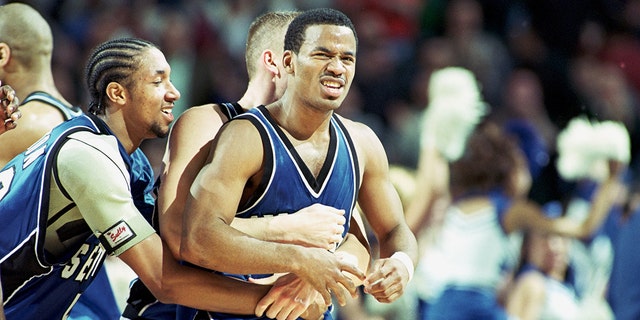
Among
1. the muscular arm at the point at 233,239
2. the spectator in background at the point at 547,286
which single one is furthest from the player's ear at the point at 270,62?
the spectator in background at the point at 547,286

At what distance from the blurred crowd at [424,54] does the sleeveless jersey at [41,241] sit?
6.73m

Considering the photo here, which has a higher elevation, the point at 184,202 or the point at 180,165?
the point at 180,165

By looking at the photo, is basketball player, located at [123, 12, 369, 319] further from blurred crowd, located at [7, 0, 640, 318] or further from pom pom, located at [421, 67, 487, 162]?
blurred crowd, located at [7, 0, 640, 318]

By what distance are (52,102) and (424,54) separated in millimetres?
7725

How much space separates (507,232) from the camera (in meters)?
8.63

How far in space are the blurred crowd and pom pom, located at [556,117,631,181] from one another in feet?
1.36

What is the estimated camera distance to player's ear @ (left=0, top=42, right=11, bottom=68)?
17.1 ft

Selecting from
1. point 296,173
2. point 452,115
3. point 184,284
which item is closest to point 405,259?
point 296,173

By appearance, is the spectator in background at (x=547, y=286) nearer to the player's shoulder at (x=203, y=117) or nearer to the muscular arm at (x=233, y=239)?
the player's shoulder at (x=203, y=117)

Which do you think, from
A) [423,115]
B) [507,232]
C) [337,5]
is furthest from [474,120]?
[337,5]

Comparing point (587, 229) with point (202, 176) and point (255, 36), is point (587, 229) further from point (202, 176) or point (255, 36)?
point (202, 176)

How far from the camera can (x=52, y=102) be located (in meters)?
5.17

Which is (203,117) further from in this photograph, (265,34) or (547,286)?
(547,286)

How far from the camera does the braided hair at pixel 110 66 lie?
450 cm
